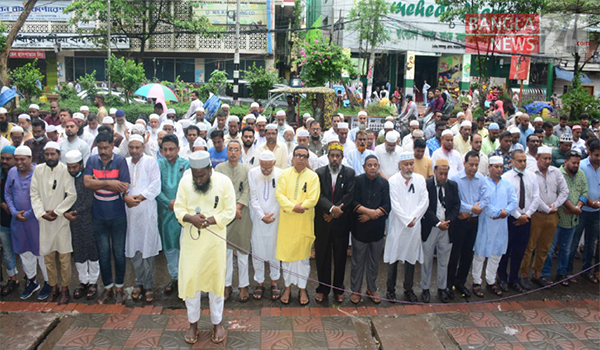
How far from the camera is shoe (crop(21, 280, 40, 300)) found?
560 centimetres

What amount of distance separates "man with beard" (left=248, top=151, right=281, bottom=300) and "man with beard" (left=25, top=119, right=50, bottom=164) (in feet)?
10.8

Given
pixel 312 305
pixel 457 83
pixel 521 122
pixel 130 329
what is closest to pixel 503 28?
pixel 457 83

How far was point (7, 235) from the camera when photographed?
571 centimetres

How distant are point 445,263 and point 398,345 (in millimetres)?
1410

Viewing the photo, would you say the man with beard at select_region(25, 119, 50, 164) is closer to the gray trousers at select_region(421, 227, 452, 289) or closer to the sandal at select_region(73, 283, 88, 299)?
the sandal at select_region(73, 283, 88, 299)

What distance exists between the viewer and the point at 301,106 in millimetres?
15742

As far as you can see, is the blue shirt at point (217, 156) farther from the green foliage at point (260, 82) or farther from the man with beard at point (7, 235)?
the green foliage at point (260, 82)

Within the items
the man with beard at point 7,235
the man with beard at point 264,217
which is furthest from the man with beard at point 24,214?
the man with beard at point 264,217

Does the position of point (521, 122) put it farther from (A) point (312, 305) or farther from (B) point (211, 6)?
(B) point (211, 6)

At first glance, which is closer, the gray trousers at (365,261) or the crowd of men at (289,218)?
the crowd of men at (289,218)

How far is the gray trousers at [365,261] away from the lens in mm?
5535

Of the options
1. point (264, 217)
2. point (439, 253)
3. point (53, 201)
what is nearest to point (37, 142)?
point (53, 201)

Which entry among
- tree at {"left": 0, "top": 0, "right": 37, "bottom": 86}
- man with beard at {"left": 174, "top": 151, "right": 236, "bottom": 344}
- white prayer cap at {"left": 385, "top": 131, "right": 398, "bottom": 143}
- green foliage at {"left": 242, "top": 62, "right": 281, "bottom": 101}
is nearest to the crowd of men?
man with beard at {"left": 174, "top": 151, "right": 236, "bottom": 344}

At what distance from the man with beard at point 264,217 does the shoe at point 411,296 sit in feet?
5.22
